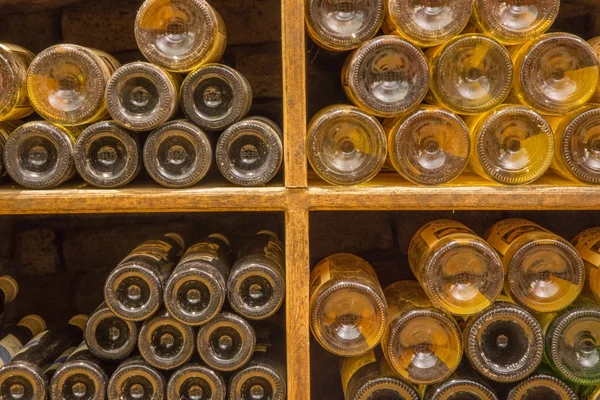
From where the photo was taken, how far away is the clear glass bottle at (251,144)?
1132 mm

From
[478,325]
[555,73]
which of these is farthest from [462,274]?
[555,73]

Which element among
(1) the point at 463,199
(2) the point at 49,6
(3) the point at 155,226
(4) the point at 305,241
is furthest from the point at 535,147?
(2) the point at 49,6

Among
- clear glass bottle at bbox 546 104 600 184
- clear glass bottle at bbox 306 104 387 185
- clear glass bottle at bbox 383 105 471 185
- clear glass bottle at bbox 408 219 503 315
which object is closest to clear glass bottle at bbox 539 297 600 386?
clear glass bottle at bbox 408 219 503 315

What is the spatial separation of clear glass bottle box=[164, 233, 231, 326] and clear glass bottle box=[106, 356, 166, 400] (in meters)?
0.14

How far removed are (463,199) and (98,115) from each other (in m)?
0.83

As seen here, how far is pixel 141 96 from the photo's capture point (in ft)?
3.76

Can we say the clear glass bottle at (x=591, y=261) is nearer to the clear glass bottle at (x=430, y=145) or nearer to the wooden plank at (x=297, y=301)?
the clear glass bottle at (x=430, y=145)

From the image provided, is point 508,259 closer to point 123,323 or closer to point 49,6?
point 123,323

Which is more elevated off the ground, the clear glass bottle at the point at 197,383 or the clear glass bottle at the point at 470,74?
the clear glass bottle at the point at 470,74

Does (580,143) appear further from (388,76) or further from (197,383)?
(197,383)

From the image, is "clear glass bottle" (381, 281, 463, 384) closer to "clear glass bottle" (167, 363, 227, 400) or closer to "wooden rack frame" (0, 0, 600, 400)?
"wooden rack frame" (0, 0, 600, 400)

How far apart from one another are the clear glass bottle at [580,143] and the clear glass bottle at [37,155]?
3.58 feet

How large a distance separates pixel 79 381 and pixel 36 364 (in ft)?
0.42

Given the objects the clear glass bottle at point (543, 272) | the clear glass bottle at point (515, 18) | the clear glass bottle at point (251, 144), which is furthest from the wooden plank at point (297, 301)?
the clear glass bottle at point (515, 18)
